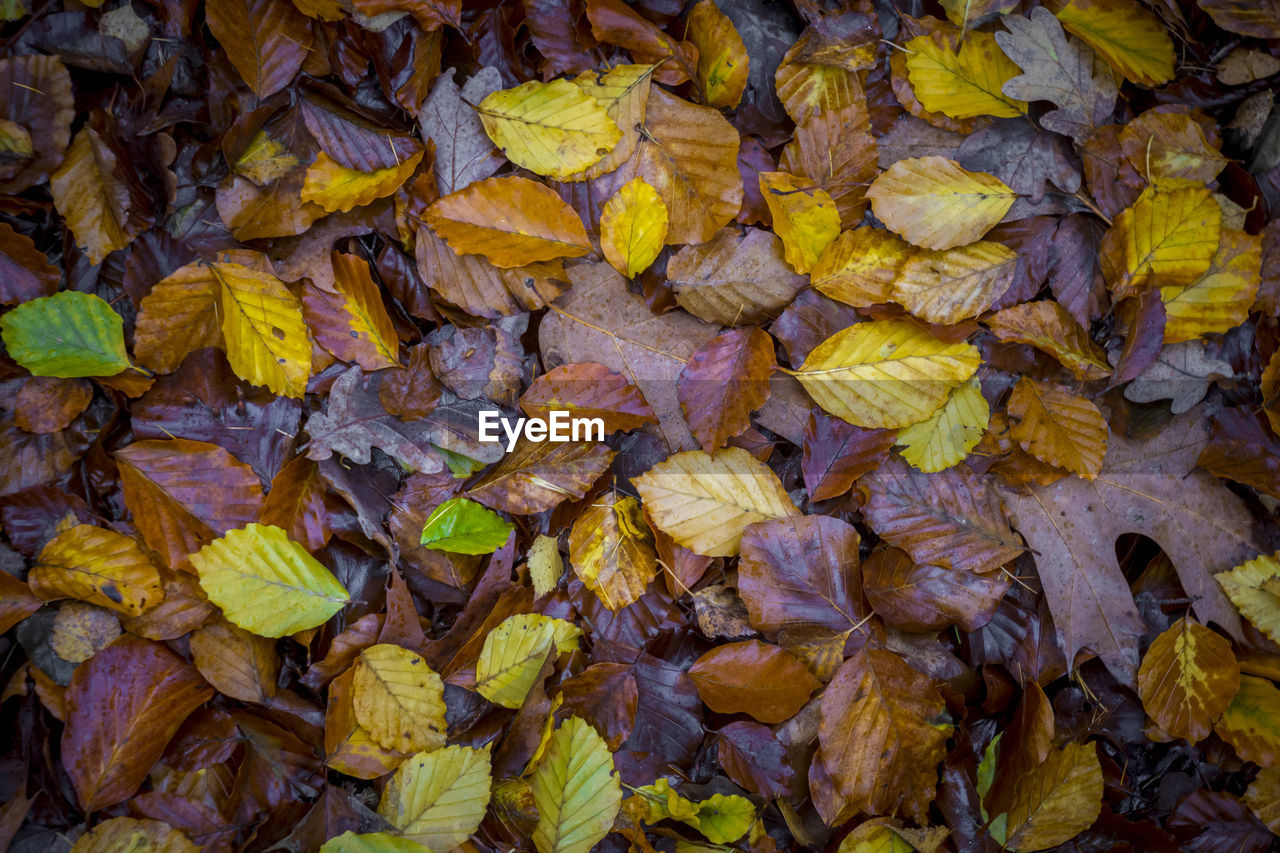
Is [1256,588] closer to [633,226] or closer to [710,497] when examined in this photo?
[710,497]

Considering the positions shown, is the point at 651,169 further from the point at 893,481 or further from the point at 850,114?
the point at 893,481

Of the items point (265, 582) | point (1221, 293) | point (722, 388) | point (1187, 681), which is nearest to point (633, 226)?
point (722, 388)

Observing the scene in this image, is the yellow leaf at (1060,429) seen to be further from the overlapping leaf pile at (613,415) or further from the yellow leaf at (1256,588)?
the yellow leaf at (1256,588)

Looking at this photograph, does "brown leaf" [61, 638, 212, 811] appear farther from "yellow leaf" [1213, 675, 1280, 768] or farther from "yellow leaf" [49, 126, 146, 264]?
"yellow leaf" [1213, 675, 1280, 768]

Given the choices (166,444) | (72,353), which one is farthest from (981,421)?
(72,353)

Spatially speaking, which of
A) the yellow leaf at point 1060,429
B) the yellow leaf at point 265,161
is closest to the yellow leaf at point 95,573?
the yellow leaf at point 265,161

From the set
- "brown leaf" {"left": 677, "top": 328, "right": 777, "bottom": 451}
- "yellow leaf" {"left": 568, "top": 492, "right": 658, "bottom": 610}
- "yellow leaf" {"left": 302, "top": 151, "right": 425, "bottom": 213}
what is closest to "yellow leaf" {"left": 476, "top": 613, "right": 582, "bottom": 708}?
"yellow leaf" {"left": 568, "top": 492, "right": 658, "bottom": 610}

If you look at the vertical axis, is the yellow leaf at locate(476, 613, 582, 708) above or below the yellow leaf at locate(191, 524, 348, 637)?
below
